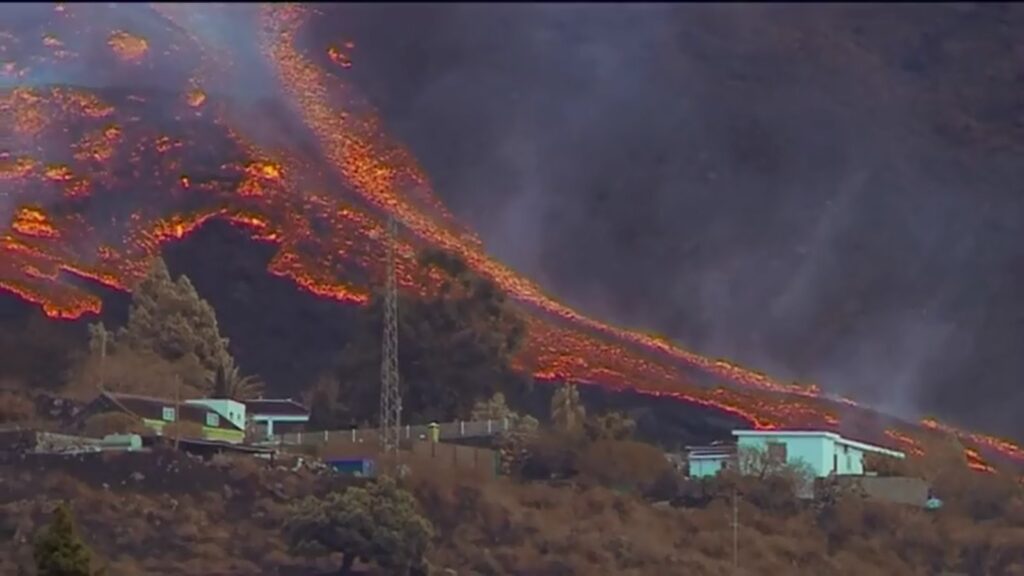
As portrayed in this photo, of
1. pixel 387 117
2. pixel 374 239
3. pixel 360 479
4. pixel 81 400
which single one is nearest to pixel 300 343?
pixel 374 239

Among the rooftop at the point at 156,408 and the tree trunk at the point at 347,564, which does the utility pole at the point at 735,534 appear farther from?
the rooftop at the point at 156,408

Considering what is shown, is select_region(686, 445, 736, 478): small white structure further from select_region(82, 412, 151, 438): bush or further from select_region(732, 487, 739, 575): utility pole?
select_region(82, 412, 151, 438): bush

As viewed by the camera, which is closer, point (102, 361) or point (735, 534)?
point (735, 534)

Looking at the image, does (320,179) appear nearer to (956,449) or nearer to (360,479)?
(956,449)

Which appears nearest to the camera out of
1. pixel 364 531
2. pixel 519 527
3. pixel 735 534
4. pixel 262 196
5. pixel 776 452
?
pixel 364 531

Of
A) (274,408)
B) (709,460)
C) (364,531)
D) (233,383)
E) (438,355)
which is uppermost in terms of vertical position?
(438,355)

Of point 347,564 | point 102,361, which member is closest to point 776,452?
point 347,564

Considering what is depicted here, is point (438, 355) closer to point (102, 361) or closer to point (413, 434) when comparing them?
point (413, 434)
